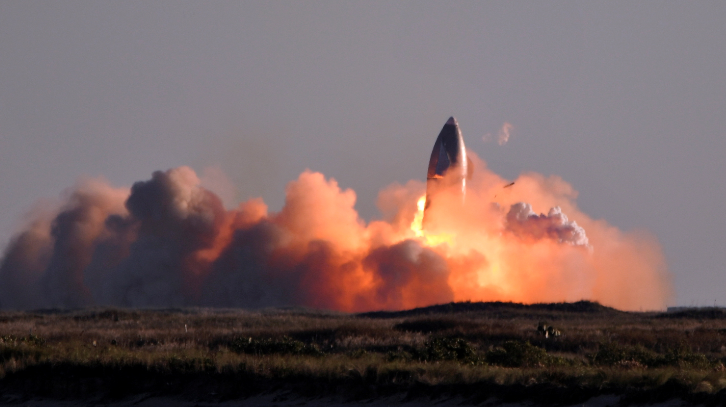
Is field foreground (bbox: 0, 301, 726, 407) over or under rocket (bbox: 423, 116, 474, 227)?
under

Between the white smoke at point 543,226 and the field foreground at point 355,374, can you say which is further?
the white smoke at point 543,226

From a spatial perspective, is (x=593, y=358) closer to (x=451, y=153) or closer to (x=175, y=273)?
(x=451, y=153)

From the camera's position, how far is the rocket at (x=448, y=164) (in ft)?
276

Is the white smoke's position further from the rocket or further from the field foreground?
the field foreground

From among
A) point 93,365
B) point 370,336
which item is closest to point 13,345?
point 93,365

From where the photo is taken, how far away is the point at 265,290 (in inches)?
3307

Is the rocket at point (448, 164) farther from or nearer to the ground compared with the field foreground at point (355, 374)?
farther from the ground

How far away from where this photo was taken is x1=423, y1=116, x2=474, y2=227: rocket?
8412 cm

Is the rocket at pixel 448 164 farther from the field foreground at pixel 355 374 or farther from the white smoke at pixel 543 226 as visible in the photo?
the field foreground at pixel 355 374

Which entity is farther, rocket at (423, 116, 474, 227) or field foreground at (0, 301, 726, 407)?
rocket at (423, 116, 474, 227)

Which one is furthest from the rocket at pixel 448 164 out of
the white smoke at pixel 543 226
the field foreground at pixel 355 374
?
the field foreground at pixel 355 374

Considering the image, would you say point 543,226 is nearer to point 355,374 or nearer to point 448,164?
point 448,164

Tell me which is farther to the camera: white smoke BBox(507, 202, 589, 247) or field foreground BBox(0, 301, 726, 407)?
white smoke BBox(507, 202, 589, 247)

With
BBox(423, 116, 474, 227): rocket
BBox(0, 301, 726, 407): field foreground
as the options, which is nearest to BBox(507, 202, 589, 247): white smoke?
BBox(423, 116, 474, 227): rocket
